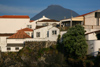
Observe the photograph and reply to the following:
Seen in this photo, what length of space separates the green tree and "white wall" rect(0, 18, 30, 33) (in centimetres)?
3112

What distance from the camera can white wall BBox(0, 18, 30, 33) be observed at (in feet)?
231

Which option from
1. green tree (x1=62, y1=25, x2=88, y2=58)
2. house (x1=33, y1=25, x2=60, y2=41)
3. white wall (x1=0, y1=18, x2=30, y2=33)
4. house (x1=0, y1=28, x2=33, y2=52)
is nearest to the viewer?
green tree (x1=62, y1=25, x2=88, y2=58)

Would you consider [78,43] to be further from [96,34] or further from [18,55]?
[18,55]

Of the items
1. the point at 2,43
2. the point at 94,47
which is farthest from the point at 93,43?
the point at 2,43

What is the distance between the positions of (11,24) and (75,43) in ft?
122

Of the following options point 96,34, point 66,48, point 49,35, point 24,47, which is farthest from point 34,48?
point 96,34

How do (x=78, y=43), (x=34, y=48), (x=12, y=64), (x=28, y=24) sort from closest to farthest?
1. (x=78, y=43)
2. (x=12, y=64)
3. (x=34, y=48)
4. (x=28, y=24)

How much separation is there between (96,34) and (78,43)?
5328 mm

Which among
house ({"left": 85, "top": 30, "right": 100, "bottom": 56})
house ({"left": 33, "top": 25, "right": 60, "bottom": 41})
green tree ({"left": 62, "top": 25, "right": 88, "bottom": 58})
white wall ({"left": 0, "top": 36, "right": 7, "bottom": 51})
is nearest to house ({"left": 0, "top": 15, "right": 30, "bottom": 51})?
white wall ({"left": 0, "top": 36, "right": 7, "bottom": 51})

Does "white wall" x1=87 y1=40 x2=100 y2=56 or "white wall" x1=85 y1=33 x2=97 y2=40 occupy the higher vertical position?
"white wall" x1=85 y1=33 x2=97 y2=40

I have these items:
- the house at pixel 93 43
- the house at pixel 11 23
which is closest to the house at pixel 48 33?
the house at pixel 93 43

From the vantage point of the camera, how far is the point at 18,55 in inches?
1777

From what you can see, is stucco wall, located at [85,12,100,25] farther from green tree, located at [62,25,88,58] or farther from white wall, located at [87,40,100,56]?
white wall, located at [87,40,100,56]

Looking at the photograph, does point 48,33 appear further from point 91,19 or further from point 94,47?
point 94,47
